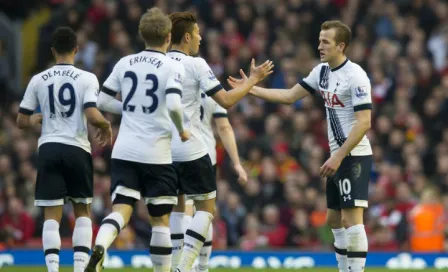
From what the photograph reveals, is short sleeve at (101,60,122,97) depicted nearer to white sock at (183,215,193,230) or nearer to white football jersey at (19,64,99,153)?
white football jersey at (19,64,99,153)

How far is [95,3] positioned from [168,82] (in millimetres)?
13747

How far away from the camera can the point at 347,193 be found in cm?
1116

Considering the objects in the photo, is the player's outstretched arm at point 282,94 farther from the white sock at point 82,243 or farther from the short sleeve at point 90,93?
the white sock at point 82,243

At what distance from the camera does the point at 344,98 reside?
37.1 ft

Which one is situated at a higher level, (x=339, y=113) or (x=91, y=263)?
(x=339, y=113)

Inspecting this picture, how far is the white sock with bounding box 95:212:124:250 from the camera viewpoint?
32.2 feet

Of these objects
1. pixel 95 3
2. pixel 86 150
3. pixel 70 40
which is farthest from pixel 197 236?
pixel 95 3

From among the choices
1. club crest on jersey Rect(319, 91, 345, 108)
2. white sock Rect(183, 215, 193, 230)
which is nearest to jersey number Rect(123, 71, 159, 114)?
club crest on jersey Rect(319, 91, 345, 108)

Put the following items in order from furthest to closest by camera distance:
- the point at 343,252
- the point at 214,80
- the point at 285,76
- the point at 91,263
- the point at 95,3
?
the point at 95,3, the point at 285,76, the point at 343,252, the point at 214,80, the point at 91,263

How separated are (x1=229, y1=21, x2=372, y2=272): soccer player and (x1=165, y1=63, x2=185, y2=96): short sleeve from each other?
1.01 metres

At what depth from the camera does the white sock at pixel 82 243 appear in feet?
36.6

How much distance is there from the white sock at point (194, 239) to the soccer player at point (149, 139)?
2.16 ft

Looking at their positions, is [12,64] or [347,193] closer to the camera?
[347,193]

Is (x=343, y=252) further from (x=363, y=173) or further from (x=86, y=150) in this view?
(x=86, y=150)
